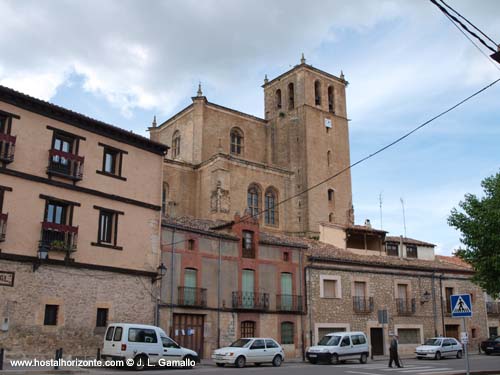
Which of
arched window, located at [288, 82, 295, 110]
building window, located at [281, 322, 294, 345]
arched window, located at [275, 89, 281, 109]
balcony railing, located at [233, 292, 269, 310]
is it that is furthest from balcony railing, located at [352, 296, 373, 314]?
arched window, located at [275, 89, 281, 109]

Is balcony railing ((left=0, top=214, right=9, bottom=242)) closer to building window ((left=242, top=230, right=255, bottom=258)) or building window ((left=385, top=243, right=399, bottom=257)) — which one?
building window ((left=242, top=230, right=255, bottom=258))

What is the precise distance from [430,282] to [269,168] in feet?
57.6

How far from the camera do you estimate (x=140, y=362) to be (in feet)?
59.8

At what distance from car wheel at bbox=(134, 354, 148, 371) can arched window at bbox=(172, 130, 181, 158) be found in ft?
114

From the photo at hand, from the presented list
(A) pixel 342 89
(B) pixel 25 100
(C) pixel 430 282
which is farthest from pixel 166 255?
(A) pixel 342 89

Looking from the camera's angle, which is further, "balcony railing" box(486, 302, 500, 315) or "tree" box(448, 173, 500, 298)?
"balcony railing" box(486, 302, 500, 315)

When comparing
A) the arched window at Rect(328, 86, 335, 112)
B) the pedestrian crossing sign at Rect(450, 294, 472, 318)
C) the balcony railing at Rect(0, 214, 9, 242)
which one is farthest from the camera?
the arched window at Rect(328, 86, 335, 112)

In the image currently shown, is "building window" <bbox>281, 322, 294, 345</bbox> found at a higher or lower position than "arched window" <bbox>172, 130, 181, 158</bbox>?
lower

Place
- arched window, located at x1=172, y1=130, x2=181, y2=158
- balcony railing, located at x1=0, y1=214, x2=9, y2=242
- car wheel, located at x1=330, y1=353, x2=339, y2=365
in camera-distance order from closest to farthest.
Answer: balcony railing, located at x1=0, y1=214, x2=9, y2=242 < car wheel, located at x1=330, y1=353, x2=339, y2=365 < arched window, located at x1=172, y1=130, x2=181, y2=158

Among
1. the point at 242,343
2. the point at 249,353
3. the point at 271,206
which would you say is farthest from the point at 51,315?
the point at 271,206

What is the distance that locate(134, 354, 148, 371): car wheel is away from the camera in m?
18.1

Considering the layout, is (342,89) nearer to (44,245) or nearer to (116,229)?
(116,229)

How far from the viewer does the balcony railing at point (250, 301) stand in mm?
27594

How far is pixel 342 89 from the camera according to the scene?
2244 inches
